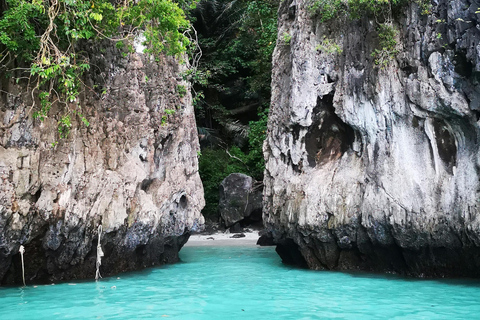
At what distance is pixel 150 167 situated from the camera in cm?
1085

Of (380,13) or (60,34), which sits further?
(380,13)

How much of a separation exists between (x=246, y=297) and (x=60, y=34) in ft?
19.3

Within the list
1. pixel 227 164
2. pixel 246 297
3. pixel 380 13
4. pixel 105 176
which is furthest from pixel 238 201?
pixel 246 297

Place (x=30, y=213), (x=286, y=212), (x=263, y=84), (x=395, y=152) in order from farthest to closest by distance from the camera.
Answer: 1. (x=263, y=84)
2. (x=286, y=212)
3. (x=395, y=152)
4. (x=30, y=213)

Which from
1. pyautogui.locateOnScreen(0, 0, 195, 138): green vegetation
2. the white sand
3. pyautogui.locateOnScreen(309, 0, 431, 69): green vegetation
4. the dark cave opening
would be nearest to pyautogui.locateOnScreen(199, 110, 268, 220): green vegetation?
the white sand

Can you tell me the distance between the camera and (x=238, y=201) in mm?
20125

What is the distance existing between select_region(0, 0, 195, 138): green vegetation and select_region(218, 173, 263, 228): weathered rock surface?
1142 centimetres

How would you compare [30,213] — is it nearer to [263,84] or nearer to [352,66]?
[352,66]

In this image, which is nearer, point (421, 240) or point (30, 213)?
point (30, 213)

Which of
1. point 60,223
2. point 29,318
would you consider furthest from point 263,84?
point 29,318

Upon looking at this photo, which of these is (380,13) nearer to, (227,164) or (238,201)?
(238,201)

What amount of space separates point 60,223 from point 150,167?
2.83 m

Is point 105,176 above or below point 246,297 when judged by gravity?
above

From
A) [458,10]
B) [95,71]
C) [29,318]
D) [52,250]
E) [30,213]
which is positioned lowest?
[29,318]
